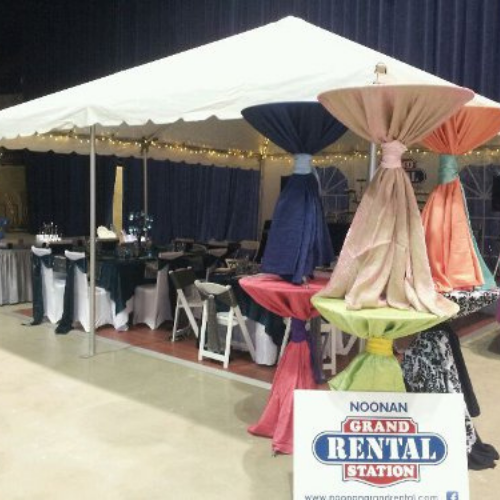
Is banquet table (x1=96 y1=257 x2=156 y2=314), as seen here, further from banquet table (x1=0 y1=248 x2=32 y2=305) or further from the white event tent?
banquet table (x1=0 y1=248 x2=32 y2=305)

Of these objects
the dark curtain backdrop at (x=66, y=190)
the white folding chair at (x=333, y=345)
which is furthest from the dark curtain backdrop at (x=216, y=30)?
the white folding chair at (x=333, y=345)

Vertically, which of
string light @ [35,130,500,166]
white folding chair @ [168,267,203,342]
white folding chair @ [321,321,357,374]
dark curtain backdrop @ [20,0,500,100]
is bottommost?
white folding chair @ [321,321,357,374]

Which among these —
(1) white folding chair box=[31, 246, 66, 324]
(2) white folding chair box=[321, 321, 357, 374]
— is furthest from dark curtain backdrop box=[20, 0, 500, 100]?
(1) white folding chair box=[31, 246, 66, 324]

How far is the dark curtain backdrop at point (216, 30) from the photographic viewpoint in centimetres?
A: 720

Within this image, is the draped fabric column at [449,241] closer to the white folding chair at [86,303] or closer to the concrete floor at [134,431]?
the concrete floor at [134,431]

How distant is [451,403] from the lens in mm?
2033

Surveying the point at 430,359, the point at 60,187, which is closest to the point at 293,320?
the point at 430,359

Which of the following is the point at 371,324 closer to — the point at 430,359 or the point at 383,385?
the point at 383,385

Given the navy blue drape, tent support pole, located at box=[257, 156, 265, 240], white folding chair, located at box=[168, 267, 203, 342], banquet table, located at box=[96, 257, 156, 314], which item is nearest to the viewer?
the navy blue drape

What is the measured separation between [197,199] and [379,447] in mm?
8889

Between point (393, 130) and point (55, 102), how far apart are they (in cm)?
318

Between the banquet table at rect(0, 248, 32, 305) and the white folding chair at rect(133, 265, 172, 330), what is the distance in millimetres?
1789

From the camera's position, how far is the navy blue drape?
2.74 meters

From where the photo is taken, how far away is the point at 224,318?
4445mm
